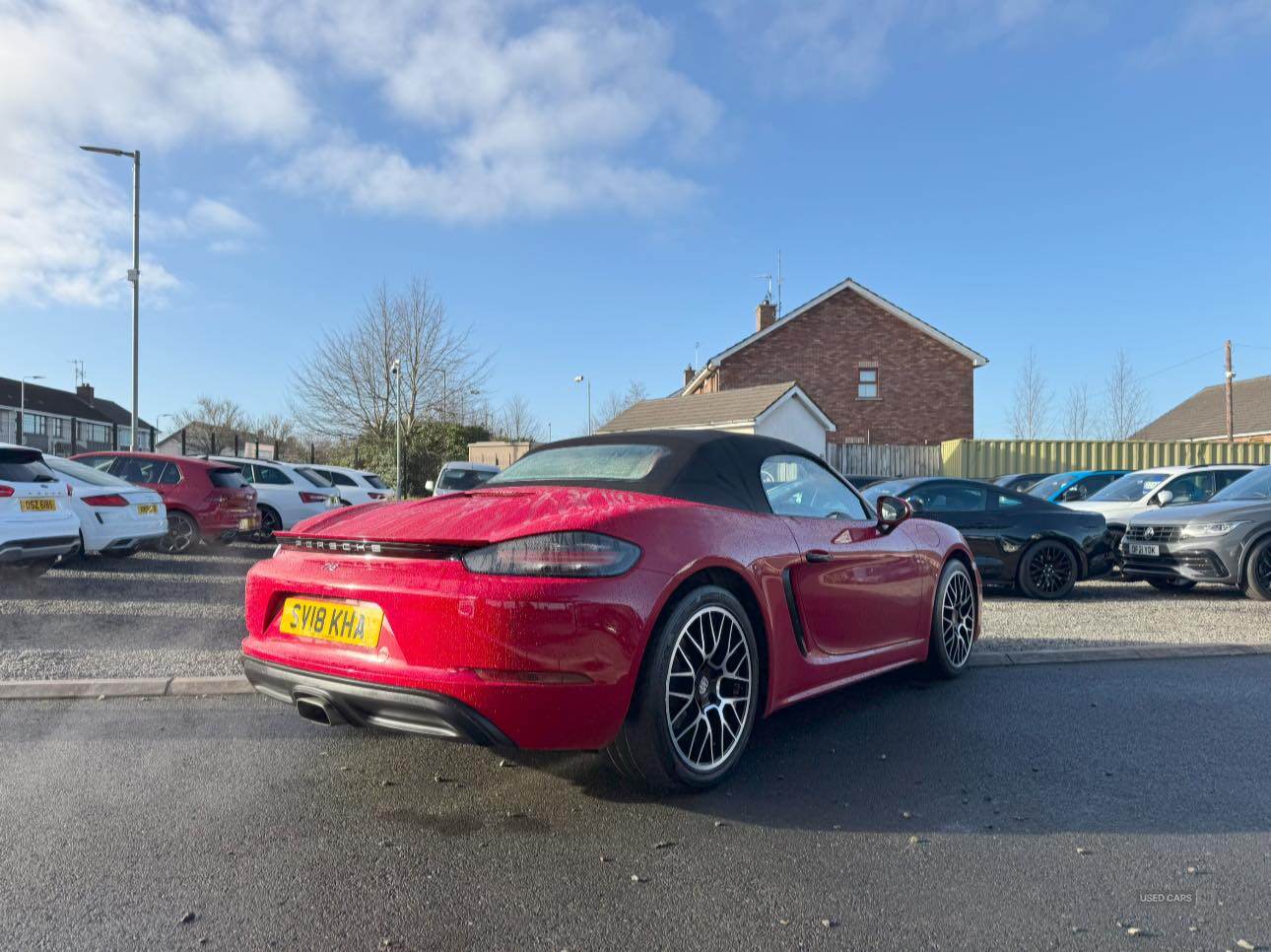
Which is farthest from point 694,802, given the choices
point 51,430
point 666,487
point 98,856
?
point 51,430

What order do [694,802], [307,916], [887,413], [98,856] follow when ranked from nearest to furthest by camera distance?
[307,916] < [98,856] < [694,802] < [887,413]

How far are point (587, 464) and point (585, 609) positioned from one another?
129cm

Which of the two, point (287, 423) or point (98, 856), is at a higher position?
point (287, 423)

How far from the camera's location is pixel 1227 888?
2668mm

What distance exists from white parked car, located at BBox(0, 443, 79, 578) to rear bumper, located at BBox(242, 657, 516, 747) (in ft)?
19.9

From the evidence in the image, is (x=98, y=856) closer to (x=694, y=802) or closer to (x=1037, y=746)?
(x=694, y=802)

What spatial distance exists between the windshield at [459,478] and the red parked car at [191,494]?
5436 mm

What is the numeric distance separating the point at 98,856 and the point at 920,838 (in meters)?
2.61

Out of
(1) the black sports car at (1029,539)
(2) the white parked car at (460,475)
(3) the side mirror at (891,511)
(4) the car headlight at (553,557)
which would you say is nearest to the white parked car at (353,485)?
(2) the white parked car at (460,475)

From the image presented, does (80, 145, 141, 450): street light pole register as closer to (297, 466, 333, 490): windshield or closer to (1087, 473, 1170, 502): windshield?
(297, 466, 333, 490): windshield

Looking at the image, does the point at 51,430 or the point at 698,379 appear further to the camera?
the point at 51,430

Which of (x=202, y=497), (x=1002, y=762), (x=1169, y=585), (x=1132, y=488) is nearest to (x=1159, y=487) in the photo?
(x=1132, y=488)

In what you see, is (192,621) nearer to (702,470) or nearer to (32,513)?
(32,513)

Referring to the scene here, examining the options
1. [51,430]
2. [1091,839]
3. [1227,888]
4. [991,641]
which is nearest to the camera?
[1227,888]
